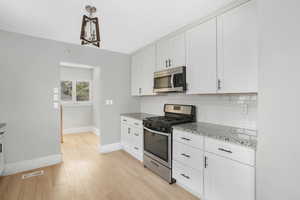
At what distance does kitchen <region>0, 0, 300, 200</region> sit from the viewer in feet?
3.50

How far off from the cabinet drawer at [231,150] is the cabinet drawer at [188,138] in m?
0.10

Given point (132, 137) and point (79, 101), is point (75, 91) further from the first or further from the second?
point (132, 137)

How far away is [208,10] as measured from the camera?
189 cm

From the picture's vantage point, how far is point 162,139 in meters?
2.32

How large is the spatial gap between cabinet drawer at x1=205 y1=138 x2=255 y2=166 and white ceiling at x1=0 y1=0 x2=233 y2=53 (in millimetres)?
1656

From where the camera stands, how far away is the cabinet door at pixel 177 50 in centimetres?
235

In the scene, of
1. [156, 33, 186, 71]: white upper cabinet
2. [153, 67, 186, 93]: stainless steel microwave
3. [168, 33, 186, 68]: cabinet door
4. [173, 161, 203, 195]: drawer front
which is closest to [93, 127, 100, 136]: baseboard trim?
[153, 67, 186, 93]: stainless steel microwave

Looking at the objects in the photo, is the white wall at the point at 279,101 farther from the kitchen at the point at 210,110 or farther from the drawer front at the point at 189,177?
the drawer front at the point at 189,177

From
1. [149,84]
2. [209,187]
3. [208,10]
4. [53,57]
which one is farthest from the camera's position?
[149,84]

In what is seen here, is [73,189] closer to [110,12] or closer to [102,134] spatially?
[102,134]

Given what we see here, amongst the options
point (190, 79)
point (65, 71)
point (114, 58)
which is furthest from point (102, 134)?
point (65, 71)

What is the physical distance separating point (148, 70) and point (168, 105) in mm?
874

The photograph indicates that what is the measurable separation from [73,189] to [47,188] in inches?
15.5

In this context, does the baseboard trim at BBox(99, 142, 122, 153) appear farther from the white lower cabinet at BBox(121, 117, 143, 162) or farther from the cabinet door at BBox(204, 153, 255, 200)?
the cabinet door at BBox(204, 153, 255, 200)
